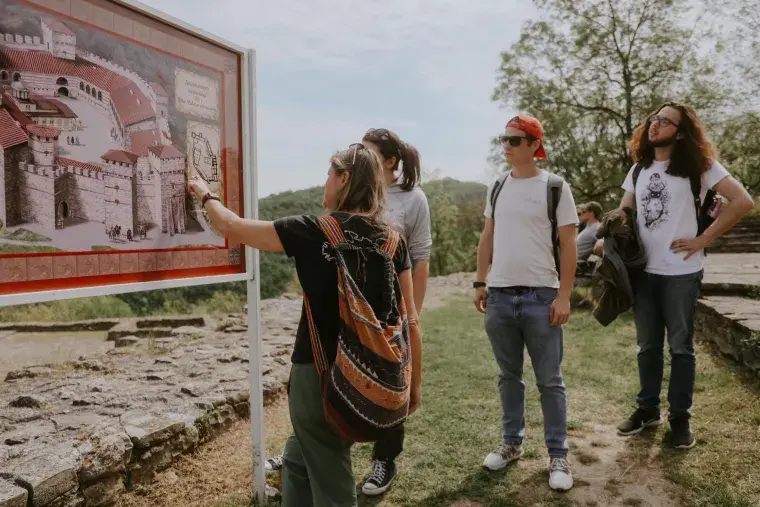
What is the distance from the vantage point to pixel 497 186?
9.84 ft

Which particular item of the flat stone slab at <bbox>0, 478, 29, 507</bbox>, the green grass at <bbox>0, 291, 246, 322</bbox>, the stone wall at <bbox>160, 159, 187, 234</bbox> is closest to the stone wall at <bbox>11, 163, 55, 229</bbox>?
the stone wall at <bbox>160, 159, 187, 234</bbox>

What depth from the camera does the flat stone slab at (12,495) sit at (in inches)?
82.1

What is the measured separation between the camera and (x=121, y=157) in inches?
79.7

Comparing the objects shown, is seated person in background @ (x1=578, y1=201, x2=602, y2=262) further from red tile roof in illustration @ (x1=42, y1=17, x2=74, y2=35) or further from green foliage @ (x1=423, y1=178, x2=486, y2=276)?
green foliage @ (x1=423, y1=178, x2=486, y2=276)

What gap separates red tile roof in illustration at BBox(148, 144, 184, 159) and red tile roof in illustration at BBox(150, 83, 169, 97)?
0.66ft

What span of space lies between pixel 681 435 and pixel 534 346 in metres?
1.12

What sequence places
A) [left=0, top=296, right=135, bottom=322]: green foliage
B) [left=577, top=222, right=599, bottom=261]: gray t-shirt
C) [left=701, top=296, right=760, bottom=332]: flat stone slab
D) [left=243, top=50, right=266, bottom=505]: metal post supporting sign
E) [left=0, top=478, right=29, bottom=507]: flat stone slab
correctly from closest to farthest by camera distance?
1. [left=0, top=478, right=29, bottom=507]: flat stone slab
2. [left=243, top=50, right=266, bottom=505]: metal post supporting sign
3. [left=701, top=296, right=760, bottom=332]: flat stone slab
4. [left=577, top=222, right=599, bottom=261]: gray t-shirt
5. [left=0, top=296, right=135, bottom=322]: green foliage

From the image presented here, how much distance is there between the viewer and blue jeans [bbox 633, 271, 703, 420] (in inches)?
119

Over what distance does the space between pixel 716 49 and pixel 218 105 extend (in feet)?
60.1

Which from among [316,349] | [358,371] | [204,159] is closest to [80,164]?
[204,159]

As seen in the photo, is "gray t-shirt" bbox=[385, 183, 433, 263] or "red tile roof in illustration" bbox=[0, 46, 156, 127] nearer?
"red tile roof in illustration" bbox=[0, 46, 156, 127]

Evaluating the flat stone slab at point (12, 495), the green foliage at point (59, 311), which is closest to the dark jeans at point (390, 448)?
the flat stone slab at point (12, 495)

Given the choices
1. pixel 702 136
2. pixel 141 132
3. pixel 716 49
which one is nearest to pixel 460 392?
pixel 702 136

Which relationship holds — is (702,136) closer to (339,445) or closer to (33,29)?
(339,445)
